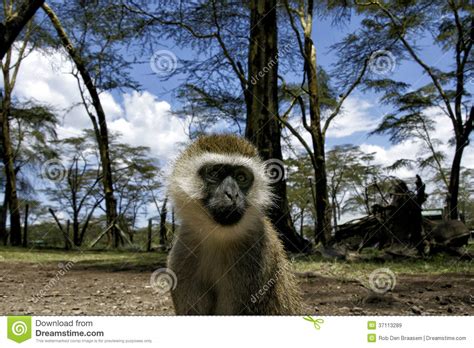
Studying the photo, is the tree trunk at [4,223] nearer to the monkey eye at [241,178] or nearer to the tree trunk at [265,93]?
the tree trunk at [265,93]

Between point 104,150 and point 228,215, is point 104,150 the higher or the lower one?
the higher one

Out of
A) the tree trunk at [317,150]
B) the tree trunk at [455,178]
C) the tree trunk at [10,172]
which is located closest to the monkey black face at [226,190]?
the tree trunk at [317,150]

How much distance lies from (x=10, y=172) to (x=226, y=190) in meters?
2.64

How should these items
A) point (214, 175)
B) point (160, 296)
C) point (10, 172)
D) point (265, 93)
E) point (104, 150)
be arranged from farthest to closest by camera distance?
point (10, 172) → point (265, 93) → point (104, 150) → point (160, 296) → point (214, 175)

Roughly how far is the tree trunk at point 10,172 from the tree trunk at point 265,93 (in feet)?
6.42

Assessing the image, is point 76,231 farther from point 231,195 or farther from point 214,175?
point 231,195

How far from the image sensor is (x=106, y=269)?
3127 millimetres

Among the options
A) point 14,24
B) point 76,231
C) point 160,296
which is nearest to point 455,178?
point 160,296

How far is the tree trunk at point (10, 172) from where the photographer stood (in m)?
3.03

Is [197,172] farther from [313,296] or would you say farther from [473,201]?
[473,201]

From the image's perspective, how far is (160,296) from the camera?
2.24 m
